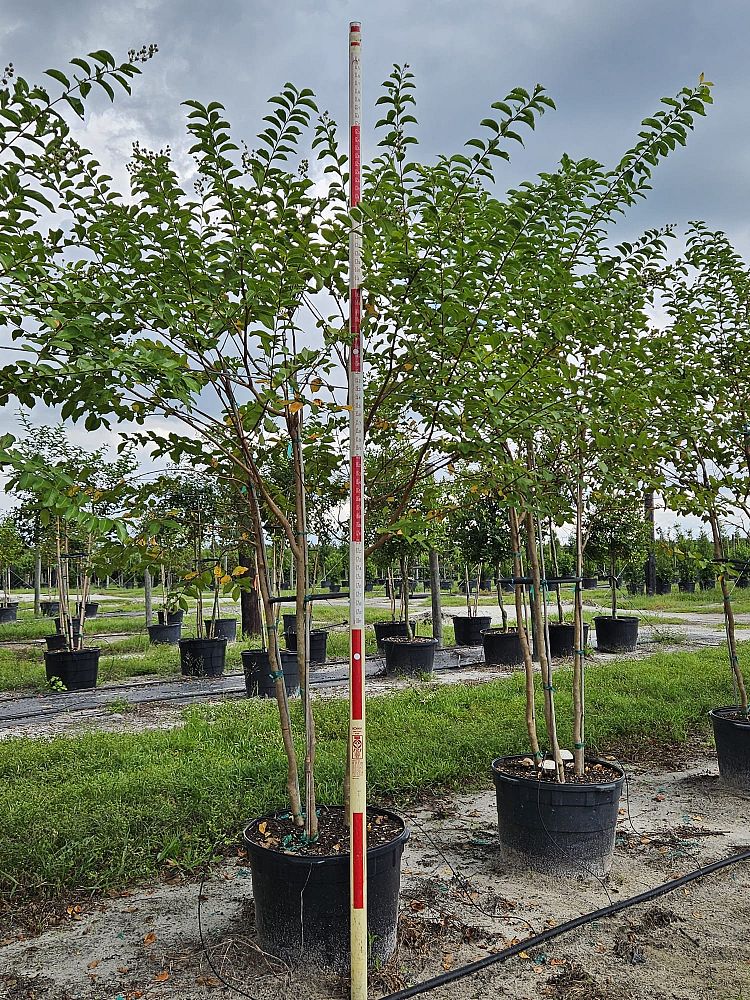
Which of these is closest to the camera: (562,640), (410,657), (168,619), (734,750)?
(734,750)

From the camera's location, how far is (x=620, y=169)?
323cm

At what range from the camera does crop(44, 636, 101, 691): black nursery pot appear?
972cm

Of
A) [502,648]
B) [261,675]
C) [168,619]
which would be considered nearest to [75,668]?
[261,675]

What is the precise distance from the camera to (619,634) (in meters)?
12.7

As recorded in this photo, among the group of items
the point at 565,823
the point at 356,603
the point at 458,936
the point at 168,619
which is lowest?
the point at 458,936

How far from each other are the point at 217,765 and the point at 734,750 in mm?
3465

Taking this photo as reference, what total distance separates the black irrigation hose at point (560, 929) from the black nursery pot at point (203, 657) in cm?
740

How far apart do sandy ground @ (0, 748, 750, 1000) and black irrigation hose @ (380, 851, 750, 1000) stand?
39mm

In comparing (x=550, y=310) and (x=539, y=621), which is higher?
(x=550, y=310)

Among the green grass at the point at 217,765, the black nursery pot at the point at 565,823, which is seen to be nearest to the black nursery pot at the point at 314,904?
the black nursery pot at the point at 565,823

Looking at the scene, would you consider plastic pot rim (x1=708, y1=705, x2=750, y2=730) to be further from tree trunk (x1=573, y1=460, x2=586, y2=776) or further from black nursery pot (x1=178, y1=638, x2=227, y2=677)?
black nursery pot (x1=178, y1=638, x2=227, y2=677)

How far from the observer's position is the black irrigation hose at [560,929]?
9.14ft

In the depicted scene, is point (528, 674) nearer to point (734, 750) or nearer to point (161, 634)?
point (734, 750)

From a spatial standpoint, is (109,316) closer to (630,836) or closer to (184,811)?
(184,811)
